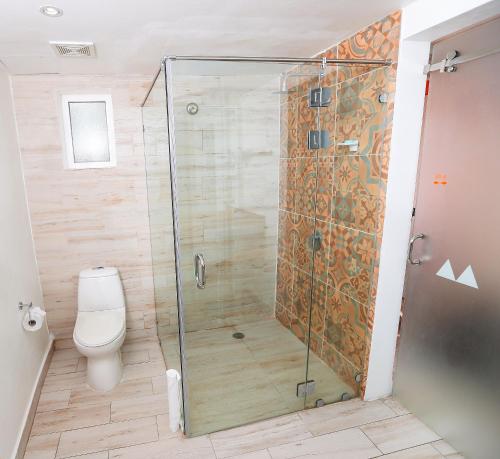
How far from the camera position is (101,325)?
2.55 m

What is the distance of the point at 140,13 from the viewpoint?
5.39 ft

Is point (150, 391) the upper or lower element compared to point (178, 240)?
lower

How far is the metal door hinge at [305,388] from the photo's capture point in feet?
7.41

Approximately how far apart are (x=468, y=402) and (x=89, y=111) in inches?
124

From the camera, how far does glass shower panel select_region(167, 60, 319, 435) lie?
2.12 m

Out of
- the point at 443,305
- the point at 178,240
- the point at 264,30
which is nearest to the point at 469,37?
the point at 264,30

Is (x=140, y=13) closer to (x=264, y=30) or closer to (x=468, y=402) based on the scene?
(x=264, y=30)

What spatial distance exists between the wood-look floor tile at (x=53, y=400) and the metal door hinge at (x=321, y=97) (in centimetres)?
254

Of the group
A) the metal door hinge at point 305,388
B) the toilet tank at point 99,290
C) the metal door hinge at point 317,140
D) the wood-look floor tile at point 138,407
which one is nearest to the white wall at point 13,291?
the toilet tank at point 99,290

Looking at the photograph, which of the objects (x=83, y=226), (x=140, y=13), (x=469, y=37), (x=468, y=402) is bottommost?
(x=468, y=402)

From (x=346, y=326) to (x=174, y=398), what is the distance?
1.17 m

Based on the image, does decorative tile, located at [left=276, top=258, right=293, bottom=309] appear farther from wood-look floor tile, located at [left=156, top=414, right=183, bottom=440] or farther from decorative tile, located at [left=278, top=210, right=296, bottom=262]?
wood-look floor tile, located at [left=156, top=414, right=183, bottom=440]

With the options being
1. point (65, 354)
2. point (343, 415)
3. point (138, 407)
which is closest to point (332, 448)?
point (343, 415)

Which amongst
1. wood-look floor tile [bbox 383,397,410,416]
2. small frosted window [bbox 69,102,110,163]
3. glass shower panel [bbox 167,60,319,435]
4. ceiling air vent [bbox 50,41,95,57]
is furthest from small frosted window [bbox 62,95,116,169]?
wood-look floor tile [bbox 383,397,410,416]
